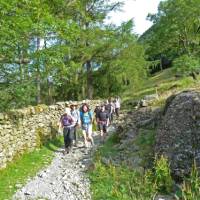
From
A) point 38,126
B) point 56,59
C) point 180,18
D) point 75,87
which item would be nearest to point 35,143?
point 38,126

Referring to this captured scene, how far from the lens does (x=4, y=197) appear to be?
36.5ft

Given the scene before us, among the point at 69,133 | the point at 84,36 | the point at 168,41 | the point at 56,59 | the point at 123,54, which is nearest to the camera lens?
the point at 56,59


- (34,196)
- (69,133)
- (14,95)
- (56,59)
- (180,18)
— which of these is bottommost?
(34,196)

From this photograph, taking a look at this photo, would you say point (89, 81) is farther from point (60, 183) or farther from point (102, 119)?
point (60, 183)

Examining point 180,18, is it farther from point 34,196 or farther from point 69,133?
point 34,196

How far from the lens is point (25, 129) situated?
54.5 feet

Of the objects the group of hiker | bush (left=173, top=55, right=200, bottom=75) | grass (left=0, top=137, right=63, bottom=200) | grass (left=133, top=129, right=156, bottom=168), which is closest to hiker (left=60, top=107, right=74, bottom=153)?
the group of hiker

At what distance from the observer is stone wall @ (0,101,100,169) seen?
14336 mm

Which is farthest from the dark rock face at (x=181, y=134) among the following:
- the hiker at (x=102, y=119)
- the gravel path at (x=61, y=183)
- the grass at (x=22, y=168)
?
the hiker at (x=102, y=119)

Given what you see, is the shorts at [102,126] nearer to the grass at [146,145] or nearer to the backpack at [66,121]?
the backpack at [66,121]

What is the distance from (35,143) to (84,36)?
19591 mm

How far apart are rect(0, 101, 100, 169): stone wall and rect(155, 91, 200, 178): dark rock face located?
17.0 ft

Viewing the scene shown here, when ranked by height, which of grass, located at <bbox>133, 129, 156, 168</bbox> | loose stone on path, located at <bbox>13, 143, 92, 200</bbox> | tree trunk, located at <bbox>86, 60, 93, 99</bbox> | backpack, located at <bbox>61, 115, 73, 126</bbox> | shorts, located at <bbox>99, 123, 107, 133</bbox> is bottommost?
loose stone on path, located at <bbox>13, 143, 92, 200</bbox>

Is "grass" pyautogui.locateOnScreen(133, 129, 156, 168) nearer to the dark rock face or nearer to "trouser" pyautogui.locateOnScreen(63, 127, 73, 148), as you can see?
the dark rock face
